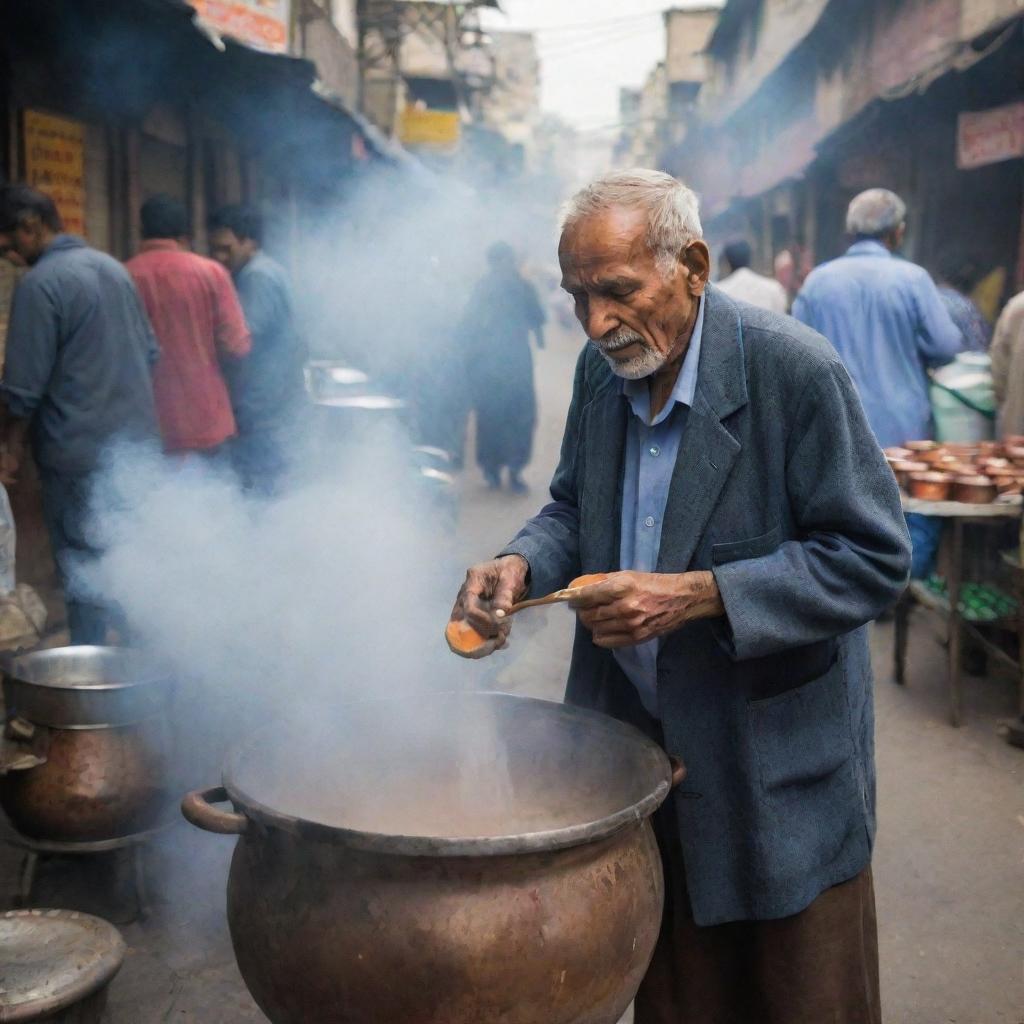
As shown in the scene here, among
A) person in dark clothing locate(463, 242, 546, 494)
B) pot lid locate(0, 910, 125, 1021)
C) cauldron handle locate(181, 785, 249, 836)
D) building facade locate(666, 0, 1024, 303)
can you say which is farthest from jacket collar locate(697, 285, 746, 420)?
person in dark clothing locate(463, 242, 546, 494)

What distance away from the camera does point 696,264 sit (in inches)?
84.9

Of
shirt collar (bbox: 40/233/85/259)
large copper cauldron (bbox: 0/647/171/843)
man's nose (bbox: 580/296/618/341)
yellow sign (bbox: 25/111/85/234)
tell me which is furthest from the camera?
yellow sign (bbox: 25/111/85/234)

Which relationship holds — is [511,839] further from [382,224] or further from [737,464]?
[382,224]

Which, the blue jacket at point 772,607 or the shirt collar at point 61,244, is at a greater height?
the shirt collar at point 61,244

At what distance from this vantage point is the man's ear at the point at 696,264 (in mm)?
2123

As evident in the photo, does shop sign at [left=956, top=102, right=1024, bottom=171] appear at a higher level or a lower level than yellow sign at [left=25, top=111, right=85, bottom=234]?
higher

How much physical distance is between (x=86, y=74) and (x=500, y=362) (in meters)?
5.01

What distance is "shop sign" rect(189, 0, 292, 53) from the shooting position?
1073 cm

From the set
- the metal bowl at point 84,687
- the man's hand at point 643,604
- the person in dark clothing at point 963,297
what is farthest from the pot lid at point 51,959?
the person in dark clothing at point 963,297

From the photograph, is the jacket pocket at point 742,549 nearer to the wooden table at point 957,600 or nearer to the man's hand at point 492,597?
the man's hand at point 492,597

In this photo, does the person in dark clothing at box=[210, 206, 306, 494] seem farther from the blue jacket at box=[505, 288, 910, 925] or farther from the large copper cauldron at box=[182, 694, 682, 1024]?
the blue jacket at box=[505, 288, 910, 925]

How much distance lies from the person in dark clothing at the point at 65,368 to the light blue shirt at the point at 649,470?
3405mm

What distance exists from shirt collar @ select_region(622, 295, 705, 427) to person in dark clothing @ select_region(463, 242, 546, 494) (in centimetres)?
877

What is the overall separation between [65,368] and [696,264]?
3669 mm
